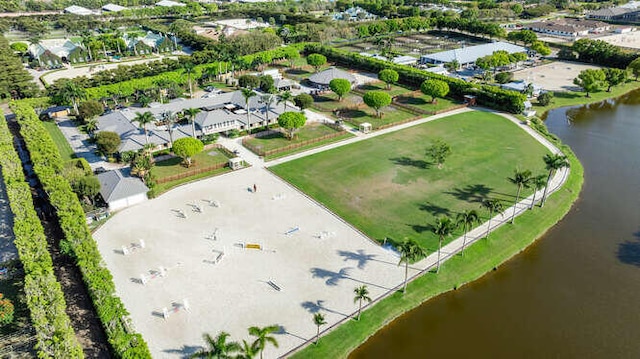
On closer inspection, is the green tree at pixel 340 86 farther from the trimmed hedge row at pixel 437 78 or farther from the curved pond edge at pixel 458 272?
the curved pond edge at pixel 458 272

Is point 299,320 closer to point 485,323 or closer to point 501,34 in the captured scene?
point 485,323

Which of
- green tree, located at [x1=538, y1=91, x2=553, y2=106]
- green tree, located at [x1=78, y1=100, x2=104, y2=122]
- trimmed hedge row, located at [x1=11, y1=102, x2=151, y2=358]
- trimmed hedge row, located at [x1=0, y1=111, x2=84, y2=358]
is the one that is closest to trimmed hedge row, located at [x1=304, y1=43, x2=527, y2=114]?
green tree, located at [x1=538, y1=91, x2=553, y2=106]

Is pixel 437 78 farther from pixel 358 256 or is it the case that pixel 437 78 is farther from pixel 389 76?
pixel 358 256

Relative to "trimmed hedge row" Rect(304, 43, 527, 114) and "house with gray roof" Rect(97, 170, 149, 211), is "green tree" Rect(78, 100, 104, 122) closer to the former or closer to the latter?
"house with gray roof" Rect(97, 170, 149, 211)

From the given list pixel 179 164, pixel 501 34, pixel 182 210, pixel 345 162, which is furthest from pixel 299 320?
pixel 501 34

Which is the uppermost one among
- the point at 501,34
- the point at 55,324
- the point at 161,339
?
the point at 501,34

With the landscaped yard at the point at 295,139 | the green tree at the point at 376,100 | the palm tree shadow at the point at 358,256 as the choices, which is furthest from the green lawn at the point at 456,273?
the green tree at the point at 376,100

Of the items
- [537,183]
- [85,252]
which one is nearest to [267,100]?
[85,252]
